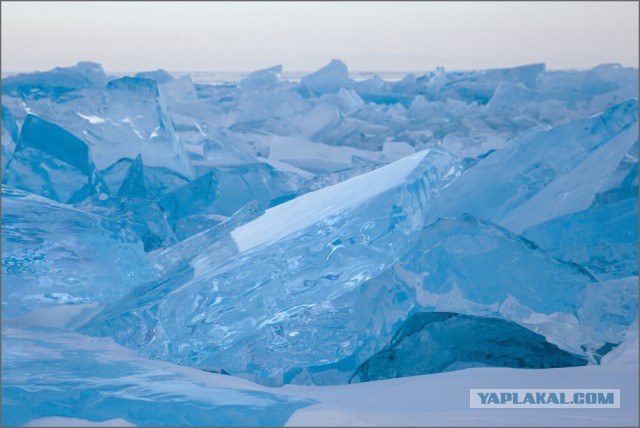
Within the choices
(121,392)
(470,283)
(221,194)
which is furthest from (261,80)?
(121,392)

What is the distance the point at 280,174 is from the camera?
9.68 feet

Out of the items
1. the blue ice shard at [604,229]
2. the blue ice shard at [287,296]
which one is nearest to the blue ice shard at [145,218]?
the blue ice shard at [287,296]

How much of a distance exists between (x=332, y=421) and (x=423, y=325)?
18.7 inches

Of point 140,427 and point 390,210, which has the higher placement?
point 390,210

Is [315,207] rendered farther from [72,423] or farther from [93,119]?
[93,119]

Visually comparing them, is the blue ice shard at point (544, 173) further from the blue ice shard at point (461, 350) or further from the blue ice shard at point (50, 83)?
the blue ice shard at point (50, 83)

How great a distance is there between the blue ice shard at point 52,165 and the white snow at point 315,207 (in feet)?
3.35

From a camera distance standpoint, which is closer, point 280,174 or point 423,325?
Answer: point 423,325

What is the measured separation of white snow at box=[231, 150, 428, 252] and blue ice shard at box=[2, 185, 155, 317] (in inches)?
11.5

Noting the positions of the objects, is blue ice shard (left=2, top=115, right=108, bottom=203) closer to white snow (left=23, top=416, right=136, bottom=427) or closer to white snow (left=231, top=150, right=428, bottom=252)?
white snow (left=231, top=150, right=428, bottom=252)

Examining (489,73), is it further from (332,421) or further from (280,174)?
(332,421)

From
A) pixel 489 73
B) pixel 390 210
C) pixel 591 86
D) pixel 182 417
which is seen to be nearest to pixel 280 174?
pixel 390 210

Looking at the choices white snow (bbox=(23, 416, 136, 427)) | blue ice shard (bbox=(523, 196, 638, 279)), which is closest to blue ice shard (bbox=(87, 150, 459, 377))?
white snow (bbox=(23, 416, 136, 427))

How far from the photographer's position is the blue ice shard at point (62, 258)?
5.13 ft
